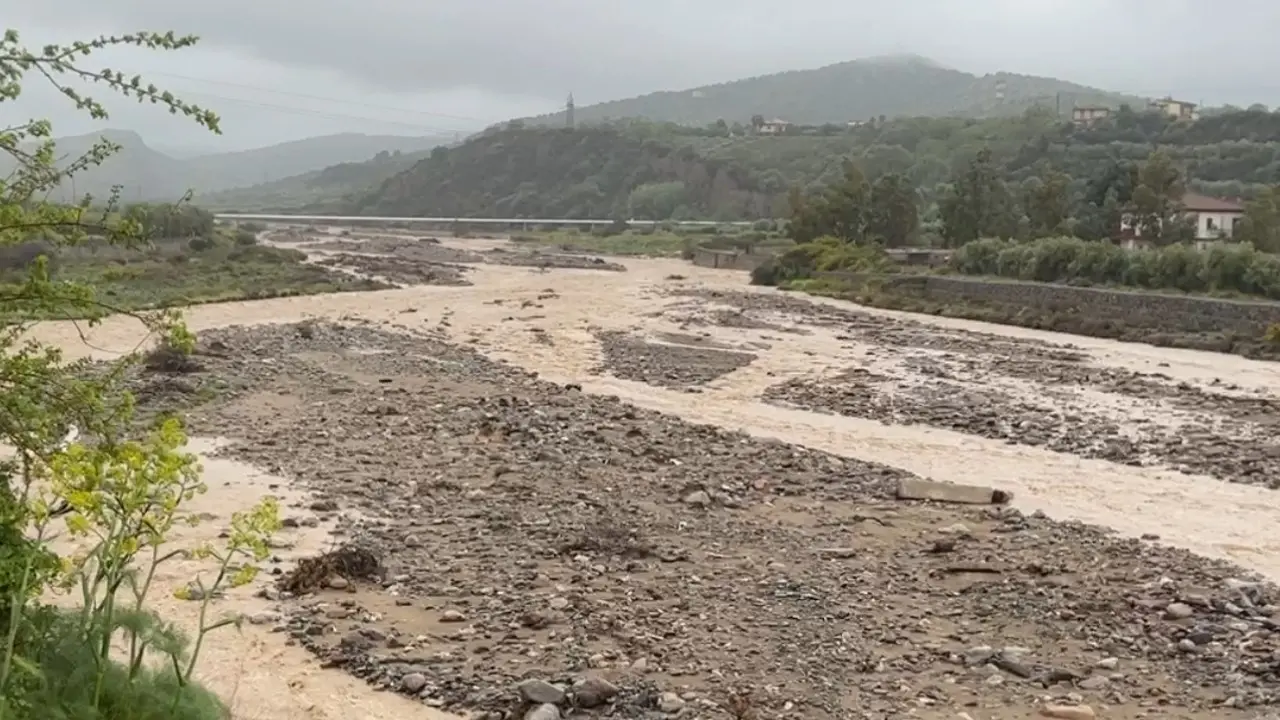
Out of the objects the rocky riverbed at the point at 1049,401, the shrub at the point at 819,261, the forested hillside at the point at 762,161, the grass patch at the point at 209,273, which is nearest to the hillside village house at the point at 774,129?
the forested hillside at the point at 762,161

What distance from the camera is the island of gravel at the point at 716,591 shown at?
8.91 meters

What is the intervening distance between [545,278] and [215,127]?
5287 centimetres

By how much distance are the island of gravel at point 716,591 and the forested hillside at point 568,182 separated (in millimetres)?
93799

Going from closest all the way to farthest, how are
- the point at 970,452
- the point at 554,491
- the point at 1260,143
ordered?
1. the point at 554,491
2. the point at 970,452
3. the point at 1260,143

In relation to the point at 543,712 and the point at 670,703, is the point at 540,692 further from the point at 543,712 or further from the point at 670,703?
the point at 670,703

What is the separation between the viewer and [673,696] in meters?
8.57

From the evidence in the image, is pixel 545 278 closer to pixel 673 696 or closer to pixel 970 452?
pixel 970 452

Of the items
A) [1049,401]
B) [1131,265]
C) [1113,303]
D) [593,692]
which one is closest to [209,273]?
[1113,303]

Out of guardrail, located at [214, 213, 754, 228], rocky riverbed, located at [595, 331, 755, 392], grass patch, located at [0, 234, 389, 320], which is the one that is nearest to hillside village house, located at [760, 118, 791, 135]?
guardrail, located at [214, 213, 754, 228]

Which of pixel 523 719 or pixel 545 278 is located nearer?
pixel 523 719

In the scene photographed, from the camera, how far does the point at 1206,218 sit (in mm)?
54938

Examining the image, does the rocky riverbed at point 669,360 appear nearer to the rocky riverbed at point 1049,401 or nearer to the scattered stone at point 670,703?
the rocky riverbed at point 1049,401

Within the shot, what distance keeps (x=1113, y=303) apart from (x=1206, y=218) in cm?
1966

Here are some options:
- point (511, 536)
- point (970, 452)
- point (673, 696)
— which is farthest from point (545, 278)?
point (673, 696)
